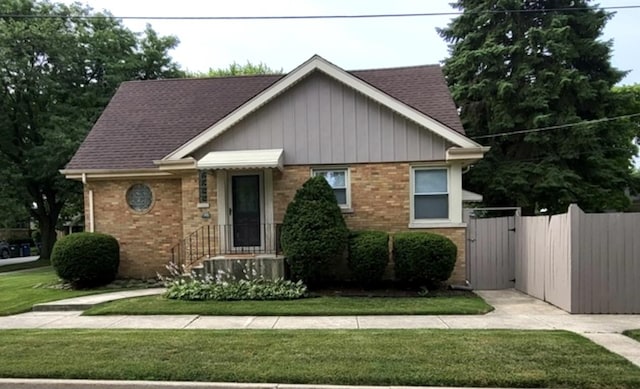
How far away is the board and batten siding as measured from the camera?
11234 mm

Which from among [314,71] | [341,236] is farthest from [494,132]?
[341,236]

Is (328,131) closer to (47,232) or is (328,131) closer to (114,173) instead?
(114,173)

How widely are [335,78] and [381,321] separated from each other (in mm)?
6267

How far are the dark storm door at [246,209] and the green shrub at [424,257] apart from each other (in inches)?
149

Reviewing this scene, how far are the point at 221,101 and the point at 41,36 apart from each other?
11970 millimetres

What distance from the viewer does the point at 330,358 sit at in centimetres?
543

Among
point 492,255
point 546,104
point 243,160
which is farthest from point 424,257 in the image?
point 546,104

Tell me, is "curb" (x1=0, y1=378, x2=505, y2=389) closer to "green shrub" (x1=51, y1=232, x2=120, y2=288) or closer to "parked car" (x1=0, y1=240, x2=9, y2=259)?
"green shrub" (x1=51, y1=232, x2=120, y2=288)

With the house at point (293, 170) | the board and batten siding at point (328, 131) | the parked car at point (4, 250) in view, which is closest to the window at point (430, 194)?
the house at point (293, 170)

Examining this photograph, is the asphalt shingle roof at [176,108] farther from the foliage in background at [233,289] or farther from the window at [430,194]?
the foliage in background at [233,289]

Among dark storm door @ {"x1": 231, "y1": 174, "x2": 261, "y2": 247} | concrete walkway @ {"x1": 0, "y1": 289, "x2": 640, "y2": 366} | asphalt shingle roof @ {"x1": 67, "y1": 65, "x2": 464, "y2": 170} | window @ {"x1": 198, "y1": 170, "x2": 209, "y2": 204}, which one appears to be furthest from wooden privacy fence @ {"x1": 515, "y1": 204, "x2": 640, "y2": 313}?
window @ {"x1": 198, "y1": 170, "x2": 209, "y2": 204}

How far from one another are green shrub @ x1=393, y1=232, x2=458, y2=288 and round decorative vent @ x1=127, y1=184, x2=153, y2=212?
7277mm

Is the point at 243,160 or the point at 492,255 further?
the point at 492,255

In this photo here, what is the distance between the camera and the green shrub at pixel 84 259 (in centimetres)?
1148
